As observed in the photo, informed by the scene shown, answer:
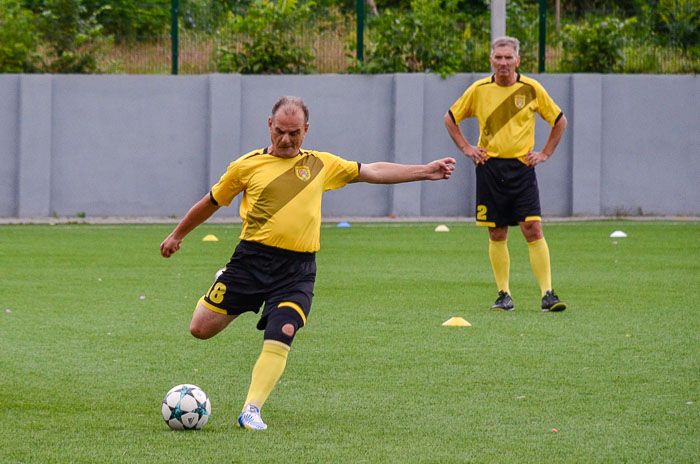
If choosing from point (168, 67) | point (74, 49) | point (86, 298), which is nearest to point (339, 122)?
point (168, 67)

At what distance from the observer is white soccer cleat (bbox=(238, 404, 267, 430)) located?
16.2ft

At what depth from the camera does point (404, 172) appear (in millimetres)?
5578

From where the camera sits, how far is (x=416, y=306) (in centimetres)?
909

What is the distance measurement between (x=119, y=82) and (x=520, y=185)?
1184cm

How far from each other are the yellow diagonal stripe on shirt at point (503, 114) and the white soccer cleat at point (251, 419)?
4.64m

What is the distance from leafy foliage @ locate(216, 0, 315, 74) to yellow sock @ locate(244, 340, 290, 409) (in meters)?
A: 15.1

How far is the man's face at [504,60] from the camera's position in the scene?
8.81m

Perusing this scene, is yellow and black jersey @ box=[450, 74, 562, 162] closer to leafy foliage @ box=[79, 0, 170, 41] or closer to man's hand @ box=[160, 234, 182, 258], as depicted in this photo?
man's hand @ box=[160, 234, 182, 258]

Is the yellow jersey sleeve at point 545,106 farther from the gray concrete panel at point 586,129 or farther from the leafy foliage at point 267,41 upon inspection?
Answer: the leafy foliage at point 267,41

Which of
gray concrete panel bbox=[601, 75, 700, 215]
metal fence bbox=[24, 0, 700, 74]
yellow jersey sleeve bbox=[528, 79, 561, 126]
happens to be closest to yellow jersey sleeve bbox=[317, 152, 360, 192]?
yellow jersey sleeve bbox=[528, 79, 561, 126]

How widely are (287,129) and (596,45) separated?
1570cm

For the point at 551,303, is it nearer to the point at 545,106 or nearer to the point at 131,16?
the point at 545,106

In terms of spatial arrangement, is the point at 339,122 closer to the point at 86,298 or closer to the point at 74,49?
the point at 74,49

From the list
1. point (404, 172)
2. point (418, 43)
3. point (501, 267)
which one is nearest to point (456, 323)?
point (501, 267)
